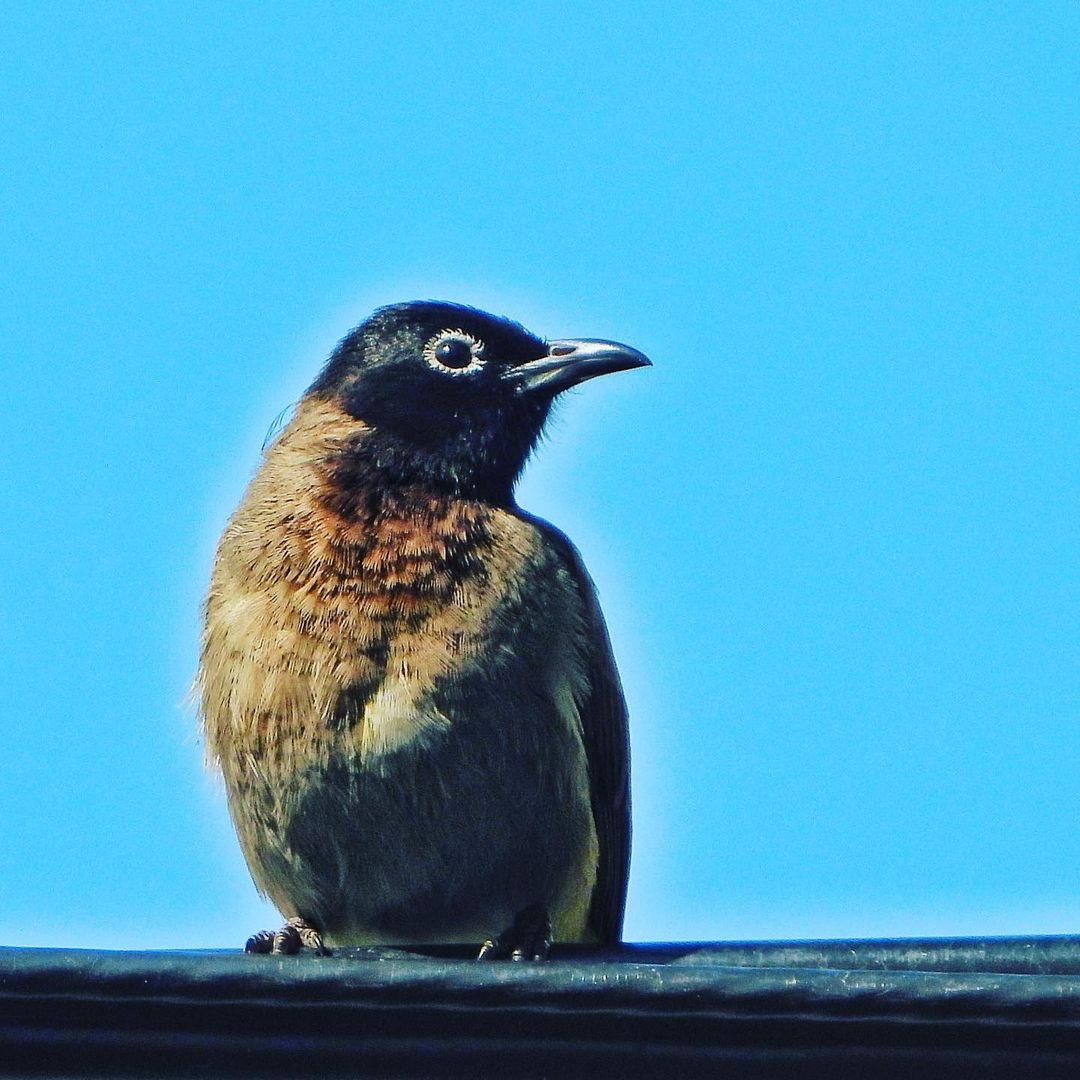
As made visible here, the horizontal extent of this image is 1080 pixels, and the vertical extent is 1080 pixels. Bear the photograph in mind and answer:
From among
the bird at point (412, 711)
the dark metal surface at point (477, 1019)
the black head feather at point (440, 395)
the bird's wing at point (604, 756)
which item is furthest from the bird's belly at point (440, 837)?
the dark metal surface at point (477, 1019)

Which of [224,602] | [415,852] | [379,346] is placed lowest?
[415,852]

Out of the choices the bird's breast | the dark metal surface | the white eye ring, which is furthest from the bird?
the dark metal surface

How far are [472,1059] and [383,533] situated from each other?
343 centimetres

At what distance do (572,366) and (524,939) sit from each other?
2394 millimetres

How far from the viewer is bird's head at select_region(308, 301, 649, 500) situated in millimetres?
7081

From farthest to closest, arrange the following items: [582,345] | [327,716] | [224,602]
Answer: [582,345] < [224,602] < [327,716]

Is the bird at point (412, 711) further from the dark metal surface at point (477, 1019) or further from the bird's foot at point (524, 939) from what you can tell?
the dark metal surface at point (477, 1019)

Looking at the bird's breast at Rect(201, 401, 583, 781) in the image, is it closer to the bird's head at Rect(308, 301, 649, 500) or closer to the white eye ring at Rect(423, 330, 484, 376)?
the bird's head at Rect(308, 301, 649, 500)

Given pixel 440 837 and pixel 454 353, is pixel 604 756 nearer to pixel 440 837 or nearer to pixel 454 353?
pixel 440 837

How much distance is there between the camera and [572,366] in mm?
7508

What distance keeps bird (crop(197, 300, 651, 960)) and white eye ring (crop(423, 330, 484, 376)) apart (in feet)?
1.84

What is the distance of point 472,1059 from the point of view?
3.12 m

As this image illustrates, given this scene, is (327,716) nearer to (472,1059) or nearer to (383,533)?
(383,533)

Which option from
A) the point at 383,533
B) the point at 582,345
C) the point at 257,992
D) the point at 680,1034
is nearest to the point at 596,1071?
the point at 680,1034
